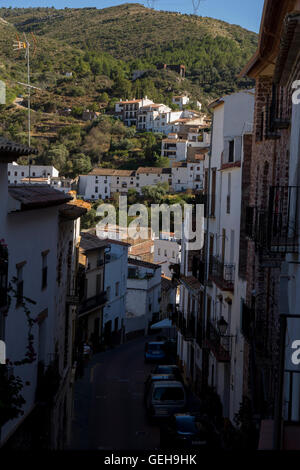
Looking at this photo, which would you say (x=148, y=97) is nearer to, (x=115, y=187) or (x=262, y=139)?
(x=115, y=187)

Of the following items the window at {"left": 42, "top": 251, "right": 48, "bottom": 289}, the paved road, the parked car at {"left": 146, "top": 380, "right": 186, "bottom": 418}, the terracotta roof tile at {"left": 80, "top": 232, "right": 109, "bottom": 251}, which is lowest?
the paved road

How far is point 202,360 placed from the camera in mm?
21453

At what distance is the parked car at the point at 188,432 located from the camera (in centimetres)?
1460

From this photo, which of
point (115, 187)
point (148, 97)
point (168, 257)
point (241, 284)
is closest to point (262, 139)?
point (241, 284)

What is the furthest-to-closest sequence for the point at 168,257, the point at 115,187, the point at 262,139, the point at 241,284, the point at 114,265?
the point at 115,187, the point at 168,257, the point at 114,265, the point at 241,284, the point at 262,139

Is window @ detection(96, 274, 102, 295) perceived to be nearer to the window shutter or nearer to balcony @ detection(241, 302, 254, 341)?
the window shutter

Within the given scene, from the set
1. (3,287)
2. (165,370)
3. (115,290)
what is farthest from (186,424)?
(115,290)

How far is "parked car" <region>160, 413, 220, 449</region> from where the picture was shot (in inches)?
575

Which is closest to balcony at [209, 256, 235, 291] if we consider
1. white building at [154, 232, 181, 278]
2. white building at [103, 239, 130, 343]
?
white building at [103, 239, 130, 343]

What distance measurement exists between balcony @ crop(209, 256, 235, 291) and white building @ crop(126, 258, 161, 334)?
2556 centimetres

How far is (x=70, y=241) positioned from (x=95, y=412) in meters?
5.82

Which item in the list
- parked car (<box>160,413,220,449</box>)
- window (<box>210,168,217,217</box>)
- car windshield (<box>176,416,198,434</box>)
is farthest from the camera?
window (<box>210,168,217,217</box>)

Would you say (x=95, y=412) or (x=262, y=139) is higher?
(x=262, y=139)

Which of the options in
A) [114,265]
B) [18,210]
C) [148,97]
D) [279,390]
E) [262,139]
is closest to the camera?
[279,390]
